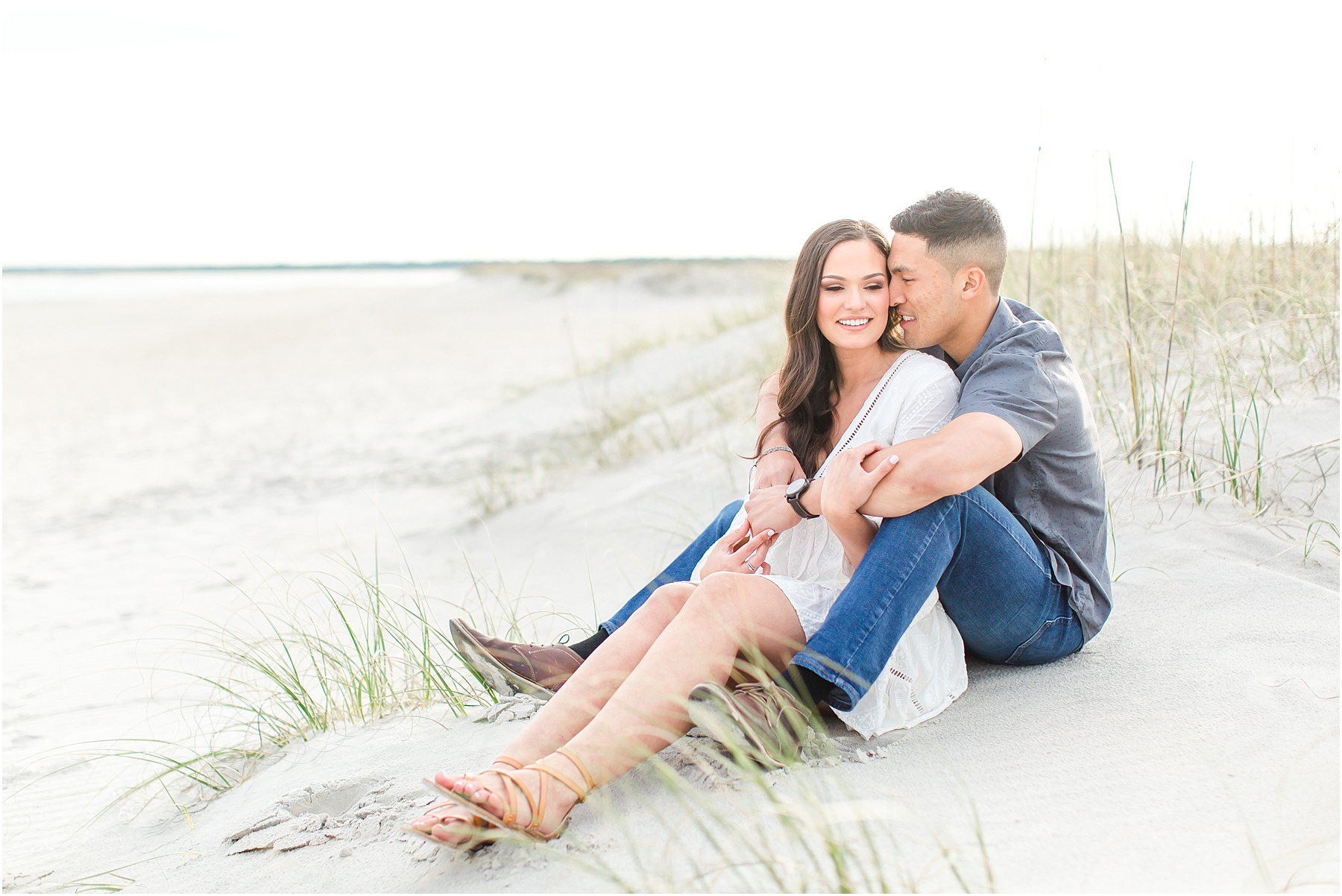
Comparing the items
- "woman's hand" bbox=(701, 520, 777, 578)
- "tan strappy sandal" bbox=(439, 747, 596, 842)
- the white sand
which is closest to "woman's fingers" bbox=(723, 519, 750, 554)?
"woman's hand" bbox=(701, 520, 777, 578)

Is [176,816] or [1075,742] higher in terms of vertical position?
[1075,742]

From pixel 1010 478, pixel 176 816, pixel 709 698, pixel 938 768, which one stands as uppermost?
pixel 1010 478

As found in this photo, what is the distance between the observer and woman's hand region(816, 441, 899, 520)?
2176 mm

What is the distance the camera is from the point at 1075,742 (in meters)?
2.19

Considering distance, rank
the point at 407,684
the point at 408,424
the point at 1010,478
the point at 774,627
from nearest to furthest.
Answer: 1. the point at 774,627
2. the point at 1010,478
3. the point at 407,684
4. the point at 408,424

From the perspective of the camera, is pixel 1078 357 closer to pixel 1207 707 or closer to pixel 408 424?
pixel 1207 707

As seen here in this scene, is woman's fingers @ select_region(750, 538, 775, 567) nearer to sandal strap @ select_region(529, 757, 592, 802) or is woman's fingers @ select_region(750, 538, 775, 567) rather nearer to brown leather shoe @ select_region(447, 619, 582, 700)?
brown leather shoe @ select_region(447, 619, 582, 700)

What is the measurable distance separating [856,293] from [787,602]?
90 cm

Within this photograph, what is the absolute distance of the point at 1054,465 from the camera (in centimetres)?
243

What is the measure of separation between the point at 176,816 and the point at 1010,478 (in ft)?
8.37

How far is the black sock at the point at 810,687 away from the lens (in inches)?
85.7

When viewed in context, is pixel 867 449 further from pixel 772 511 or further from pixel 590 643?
pixel 590 643

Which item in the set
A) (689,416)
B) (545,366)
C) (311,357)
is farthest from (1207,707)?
(311,357)

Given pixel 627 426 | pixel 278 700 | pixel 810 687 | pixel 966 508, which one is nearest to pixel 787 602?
pixel 810 687
